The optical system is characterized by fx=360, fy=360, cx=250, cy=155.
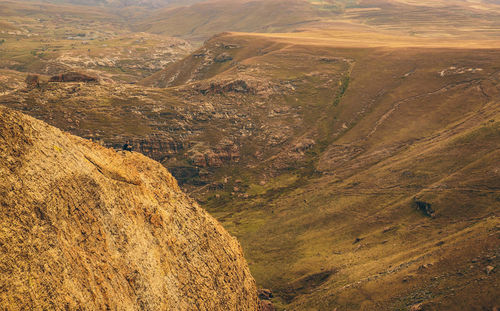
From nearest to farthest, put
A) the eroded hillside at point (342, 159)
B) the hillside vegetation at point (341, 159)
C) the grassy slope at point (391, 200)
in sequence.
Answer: the grassy slope at point (391, 200) → the hillside vegetation at point (341, 159) → the eroded hillside at point (342, 159)

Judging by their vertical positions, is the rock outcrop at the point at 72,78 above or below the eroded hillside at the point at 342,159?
above

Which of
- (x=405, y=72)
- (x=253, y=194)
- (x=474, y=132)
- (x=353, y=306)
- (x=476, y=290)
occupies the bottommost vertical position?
(x=253, y=194)

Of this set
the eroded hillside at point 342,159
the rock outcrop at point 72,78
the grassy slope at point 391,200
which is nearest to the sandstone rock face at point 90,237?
the grassy slope at point 391,200

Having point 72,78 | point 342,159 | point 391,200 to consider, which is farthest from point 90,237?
point 72,78

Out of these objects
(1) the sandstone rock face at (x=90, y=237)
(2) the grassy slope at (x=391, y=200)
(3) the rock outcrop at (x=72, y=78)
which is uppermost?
(3) the rock outcrop at (x=72, y=78)

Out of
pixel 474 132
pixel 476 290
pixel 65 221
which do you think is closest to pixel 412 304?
pixel 476 290

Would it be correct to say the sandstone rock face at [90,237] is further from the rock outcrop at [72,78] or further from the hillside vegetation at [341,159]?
the rock outcrop at [72,78]

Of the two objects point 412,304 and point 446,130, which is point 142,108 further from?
point 412,304

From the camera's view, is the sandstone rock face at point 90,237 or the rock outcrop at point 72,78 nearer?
the sandstone rock face at point 90,237

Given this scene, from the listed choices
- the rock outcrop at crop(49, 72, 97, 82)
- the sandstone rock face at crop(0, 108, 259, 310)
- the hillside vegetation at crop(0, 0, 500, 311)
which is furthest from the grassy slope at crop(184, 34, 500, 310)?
the rock outcrop at crop(49, 72, 97, 82)
